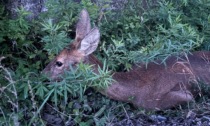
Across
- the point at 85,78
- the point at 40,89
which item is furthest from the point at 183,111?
the point at 40,89

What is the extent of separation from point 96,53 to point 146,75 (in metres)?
0.69

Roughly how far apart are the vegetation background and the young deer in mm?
103

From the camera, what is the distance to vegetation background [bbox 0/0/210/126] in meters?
5.19

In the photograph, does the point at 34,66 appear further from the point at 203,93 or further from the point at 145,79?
the point at 203,93

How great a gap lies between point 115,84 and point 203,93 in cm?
94

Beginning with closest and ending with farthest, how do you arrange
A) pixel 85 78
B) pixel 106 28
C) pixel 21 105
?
pixel 85 78, pixel 21 105, pixel 106 28

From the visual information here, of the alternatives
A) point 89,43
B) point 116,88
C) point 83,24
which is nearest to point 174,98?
point 116,88

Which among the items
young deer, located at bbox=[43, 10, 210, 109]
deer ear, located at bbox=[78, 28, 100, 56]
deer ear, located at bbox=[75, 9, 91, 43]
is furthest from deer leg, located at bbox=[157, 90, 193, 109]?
deer ear, located at bbox=[75, 9, 91, 43]

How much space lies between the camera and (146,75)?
601 cm

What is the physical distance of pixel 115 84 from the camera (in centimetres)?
579

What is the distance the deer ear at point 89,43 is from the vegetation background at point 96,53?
140mm

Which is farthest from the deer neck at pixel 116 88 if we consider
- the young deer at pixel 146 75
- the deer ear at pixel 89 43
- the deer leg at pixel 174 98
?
the deer leg at pixel 174 98

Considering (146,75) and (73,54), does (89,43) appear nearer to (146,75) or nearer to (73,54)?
(73,54)

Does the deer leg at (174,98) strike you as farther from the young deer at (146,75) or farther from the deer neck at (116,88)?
the deer neck at (116,88)
